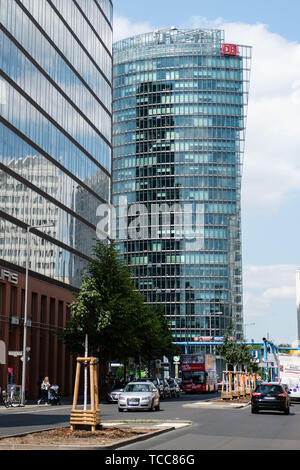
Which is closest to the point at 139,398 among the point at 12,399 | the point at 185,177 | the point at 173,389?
the point at 12,399

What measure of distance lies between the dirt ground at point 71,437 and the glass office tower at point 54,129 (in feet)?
117

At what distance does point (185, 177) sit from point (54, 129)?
99.4m

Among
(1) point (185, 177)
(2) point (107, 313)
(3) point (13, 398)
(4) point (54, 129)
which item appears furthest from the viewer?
(1) point (185, 177)

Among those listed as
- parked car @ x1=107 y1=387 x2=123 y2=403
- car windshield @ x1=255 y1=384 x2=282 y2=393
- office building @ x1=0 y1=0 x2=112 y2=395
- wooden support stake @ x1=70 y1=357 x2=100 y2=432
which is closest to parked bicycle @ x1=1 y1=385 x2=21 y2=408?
office building @ x1=0 y1=0 x2=112 y2=395

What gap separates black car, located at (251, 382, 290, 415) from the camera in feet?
111

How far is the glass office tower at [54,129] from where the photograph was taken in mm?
55469

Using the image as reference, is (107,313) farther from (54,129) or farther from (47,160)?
(54,129)

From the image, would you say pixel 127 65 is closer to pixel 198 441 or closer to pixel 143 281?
pixel 143 281

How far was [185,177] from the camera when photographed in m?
164

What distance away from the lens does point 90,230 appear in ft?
250

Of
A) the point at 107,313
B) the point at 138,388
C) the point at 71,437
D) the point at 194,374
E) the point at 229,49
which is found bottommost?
the point at 194,374

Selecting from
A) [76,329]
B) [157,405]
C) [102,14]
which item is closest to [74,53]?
[102,14]

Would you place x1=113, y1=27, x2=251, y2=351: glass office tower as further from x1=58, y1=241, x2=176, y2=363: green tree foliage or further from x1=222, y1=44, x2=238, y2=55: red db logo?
x1=58, y1=241, x2=176, y2=363: green tree foliage

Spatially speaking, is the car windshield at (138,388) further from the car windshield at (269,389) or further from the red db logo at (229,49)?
the red db logo at (229,49)
